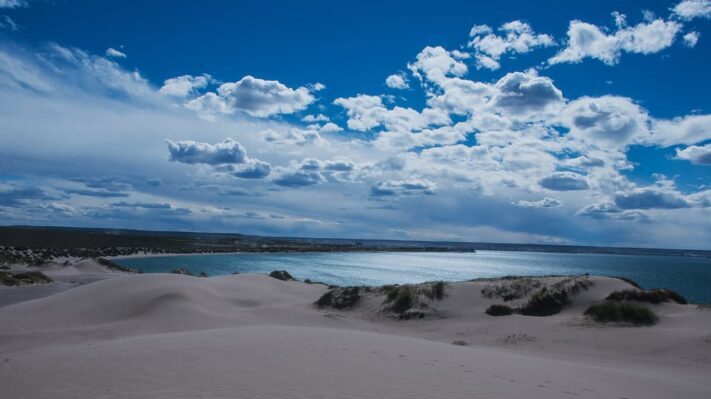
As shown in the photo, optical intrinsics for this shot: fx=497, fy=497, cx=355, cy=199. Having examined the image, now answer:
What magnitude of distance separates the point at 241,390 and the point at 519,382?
16.0 ft

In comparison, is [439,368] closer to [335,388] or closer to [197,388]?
[335,388]

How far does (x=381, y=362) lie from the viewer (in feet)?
32.2

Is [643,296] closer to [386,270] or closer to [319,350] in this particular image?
[319,350]

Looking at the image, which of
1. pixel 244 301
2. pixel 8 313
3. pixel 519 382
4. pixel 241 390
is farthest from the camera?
pixel 244 301

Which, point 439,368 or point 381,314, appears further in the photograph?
point 381,314

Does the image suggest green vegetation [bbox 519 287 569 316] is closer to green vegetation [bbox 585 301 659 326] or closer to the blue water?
green vegetation [bbox 585 301 659 326]

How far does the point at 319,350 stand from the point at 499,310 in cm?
1135

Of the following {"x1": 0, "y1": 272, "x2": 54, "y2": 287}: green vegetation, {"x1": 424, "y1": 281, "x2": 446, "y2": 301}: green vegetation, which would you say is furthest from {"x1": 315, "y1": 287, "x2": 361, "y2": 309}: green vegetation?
{"x1": 0, "y1": 272, "x2": 54, "y2": 287}: green vegetation

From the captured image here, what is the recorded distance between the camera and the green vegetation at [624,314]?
16266 millimetres

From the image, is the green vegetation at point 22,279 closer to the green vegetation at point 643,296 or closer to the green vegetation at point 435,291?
the green vegetation at point 435,291

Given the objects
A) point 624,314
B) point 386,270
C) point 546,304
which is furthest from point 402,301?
point 386,270

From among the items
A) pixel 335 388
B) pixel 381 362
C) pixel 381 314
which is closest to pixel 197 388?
pixel 335 388

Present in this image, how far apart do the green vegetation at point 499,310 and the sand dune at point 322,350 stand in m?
0.40

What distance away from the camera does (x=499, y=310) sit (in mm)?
20031
